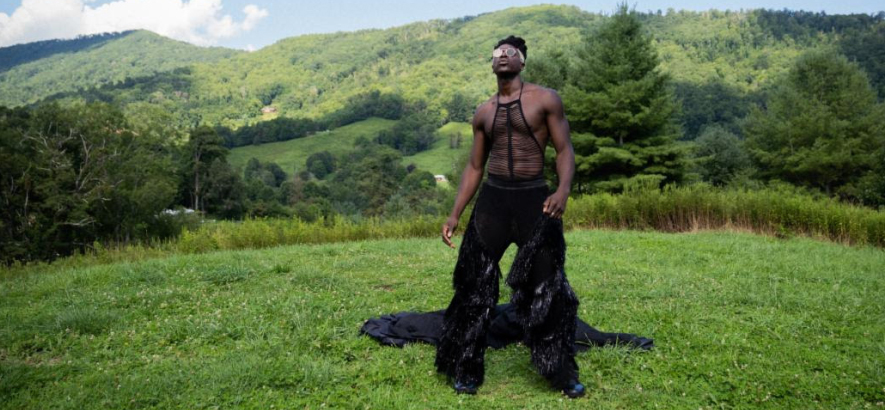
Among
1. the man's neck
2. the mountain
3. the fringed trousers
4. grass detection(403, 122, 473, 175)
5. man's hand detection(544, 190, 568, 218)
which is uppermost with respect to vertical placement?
the mountain

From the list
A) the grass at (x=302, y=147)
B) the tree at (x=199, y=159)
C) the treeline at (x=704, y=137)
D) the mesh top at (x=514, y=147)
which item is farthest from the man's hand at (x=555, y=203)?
the grass at (x=302, y=147)

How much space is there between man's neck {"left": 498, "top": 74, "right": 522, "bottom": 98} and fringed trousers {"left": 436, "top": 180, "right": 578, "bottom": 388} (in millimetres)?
743

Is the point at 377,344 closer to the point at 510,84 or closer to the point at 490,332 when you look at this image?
the point at 490,332

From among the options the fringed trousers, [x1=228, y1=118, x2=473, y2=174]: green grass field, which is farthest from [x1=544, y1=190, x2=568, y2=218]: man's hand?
[x1=228, y1=118, x2=473, y2=174]: green grass field

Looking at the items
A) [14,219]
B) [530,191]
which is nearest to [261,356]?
[530,191]

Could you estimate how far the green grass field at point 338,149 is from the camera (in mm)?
121312

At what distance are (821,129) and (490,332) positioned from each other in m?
49.8

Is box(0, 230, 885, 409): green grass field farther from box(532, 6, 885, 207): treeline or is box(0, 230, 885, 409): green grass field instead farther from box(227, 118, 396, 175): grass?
box(227, 118, 396, 175): grass

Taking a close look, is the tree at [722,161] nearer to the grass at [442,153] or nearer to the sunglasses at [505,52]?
the grass at [442,153]

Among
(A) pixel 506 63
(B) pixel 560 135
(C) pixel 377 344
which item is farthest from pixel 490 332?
(A) pixel 506 63

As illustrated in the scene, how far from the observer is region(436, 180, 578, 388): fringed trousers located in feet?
14.6

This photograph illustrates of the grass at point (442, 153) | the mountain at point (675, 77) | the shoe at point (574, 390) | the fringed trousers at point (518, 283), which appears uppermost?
the mountain at point (675, 77)

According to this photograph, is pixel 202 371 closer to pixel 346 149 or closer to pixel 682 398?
pixel 682 398

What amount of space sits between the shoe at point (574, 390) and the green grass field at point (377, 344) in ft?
0.28
